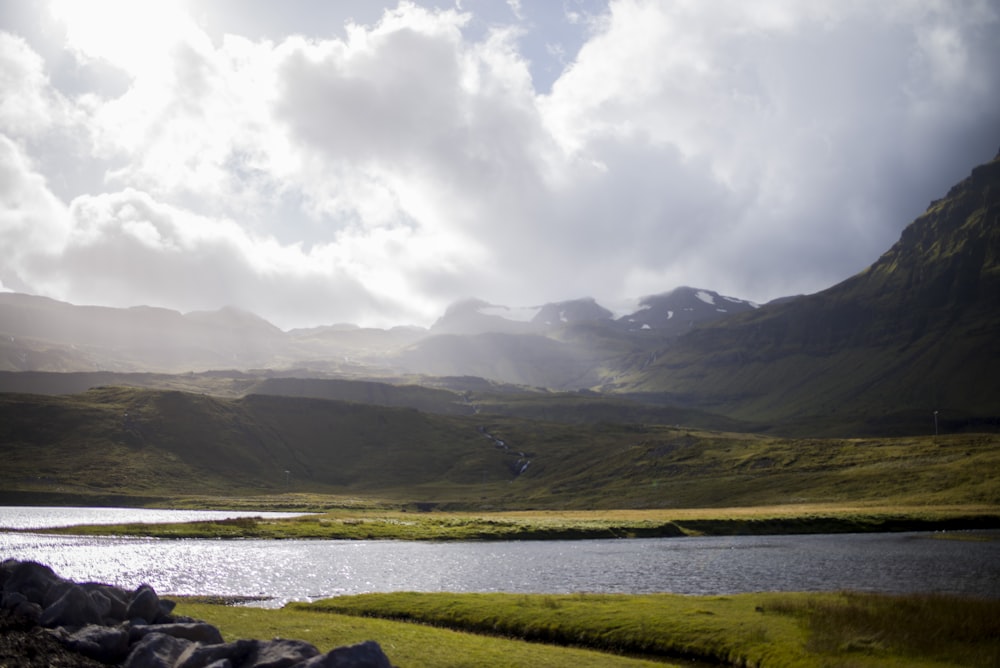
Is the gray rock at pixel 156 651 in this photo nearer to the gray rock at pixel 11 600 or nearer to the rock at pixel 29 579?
the gray rock at pixel 11 600

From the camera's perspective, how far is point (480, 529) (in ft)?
399

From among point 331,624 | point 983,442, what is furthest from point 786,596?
point 983,442

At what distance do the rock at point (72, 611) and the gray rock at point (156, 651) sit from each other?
545 centimetres

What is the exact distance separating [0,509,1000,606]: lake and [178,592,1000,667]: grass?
11.4 metres

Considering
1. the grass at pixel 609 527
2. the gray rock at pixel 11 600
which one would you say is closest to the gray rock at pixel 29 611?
the gray rock at pixel 11 600

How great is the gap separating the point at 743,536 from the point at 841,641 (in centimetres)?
8400

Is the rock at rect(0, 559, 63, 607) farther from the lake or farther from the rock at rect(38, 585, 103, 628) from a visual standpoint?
the lake

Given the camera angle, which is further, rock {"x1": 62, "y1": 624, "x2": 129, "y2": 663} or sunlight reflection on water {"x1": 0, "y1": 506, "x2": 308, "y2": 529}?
sunlight reflection on water {"x1": 0, "y1": 506, "x2": 308, "y2": 529}

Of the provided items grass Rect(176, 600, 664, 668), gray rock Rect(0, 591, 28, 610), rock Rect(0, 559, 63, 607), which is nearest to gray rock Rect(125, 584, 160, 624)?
grass Rect(176, 600, 664, 668)

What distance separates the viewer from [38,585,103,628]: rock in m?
32.0

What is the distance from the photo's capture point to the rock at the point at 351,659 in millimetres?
24141

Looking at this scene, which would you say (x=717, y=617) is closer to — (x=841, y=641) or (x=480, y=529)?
(x=841, y=641)

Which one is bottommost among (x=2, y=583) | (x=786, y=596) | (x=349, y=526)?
(x=349, y=526)

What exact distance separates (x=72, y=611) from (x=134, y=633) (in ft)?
13.7
